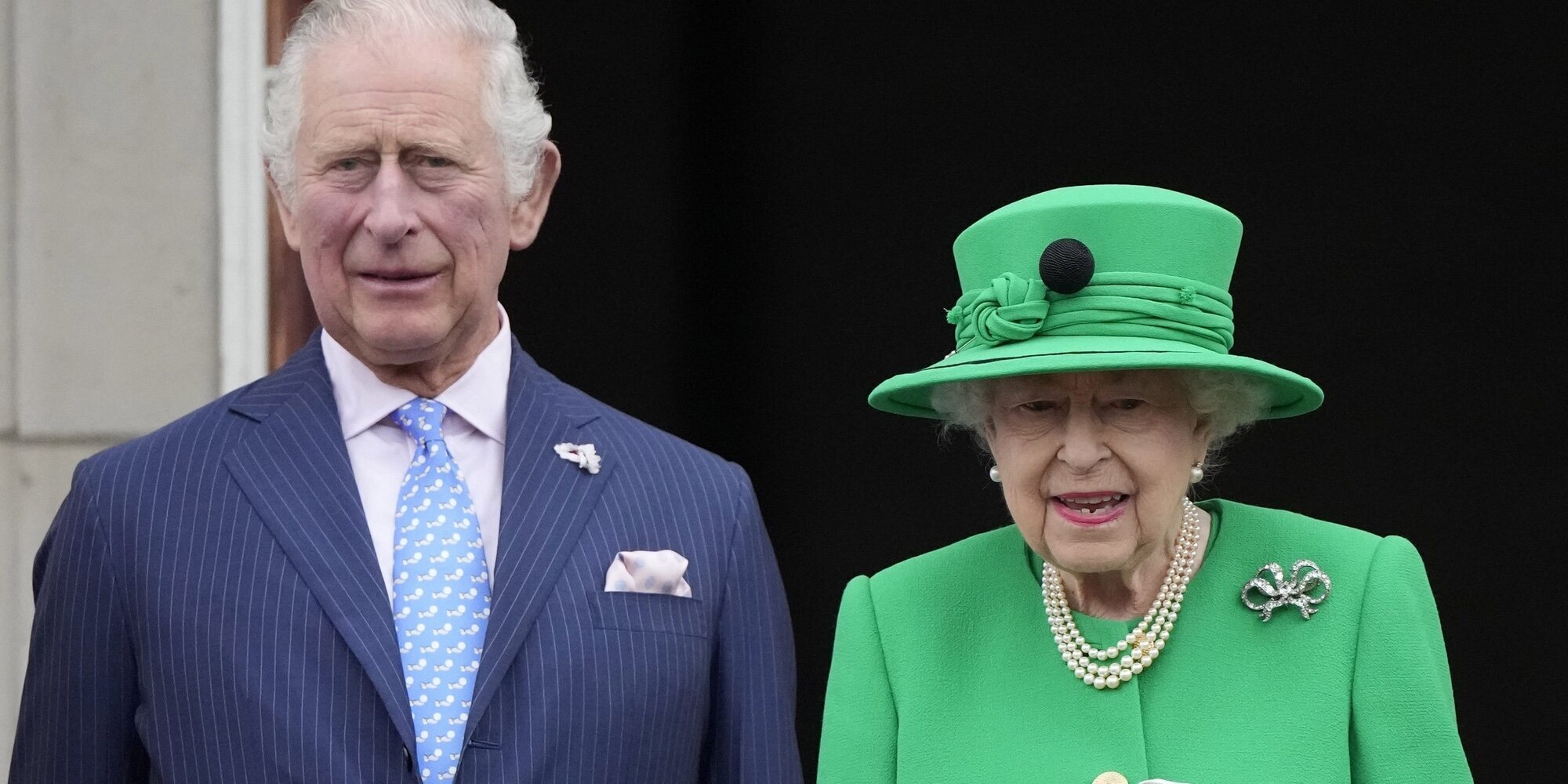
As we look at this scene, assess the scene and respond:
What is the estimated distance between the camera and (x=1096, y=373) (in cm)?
239

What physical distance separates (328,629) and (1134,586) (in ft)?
3.30

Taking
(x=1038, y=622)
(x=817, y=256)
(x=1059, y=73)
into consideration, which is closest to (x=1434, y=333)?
(x=1059, y=73)

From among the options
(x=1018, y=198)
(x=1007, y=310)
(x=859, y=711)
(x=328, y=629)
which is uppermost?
(x=1018, y=198)

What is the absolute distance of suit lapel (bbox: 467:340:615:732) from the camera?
7.88 feet

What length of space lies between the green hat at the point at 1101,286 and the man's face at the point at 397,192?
1.91ft

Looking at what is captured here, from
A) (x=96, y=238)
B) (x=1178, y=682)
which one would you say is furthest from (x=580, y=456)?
(x=96, y=238)

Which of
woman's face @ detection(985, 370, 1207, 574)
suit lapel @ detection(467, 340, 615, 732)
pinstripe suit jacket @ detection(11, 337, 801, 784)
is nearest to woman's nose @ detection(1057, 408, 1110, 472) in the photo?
woman's face @ detection(985, 370, 1207, 574)

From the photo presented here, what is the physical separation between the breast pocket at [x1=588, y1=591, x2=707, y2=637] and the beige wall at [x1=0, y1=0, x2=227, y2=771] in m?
1.84

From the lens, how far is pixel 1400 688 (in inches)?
92.0

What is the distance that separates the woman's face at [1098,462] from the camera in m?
2.39

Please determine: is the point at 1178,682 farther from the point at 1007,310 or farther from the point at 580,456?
the point at 580,456

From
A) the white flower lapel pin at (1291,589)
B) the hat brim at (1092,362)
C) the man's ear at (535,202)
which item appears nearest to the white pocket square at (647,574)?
the hat brim at (1092,362)

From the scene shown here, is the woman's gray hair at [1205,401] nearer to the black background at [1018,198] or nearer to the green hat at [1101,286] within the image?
the green hat at [1101,286]

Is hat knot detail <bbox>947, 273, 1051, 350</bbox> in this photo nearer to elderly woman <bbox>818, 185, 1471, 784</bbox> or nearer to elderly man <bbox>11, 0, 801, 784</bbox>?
elderly woman <bbox>818, 185, 1471, 784</bbox>
